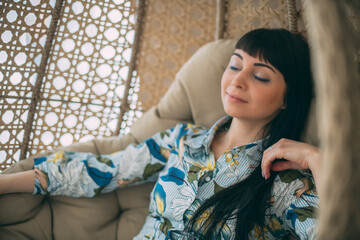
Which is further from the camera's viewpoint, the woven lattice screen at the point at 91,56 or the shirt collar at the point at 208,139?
the woven lattice screen at the point at 91,56

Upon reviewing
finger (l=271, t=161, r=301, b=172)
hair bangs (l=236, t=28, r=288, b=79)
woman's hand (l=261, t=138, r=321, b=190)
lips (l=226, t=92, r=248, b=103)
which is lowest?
finger (l=271, t=161, r=301, b=172)

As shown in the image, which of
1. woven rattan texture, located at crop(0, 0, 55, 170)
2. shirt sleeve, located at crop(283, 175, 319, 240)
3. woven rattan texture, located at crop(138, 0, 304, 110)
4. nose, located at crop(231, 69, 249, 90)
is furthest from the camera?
woven rattan texture, located at crop(138, 0, 304, 110)

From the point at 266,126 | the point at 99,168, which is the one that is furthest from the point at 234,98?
the point at 99,168

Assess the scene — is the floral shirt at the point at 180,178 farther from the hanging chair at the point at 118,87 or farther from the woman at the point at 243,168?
the hanging chair at the point at 118,87

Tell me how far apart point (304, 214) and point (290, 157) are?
141 millimetres

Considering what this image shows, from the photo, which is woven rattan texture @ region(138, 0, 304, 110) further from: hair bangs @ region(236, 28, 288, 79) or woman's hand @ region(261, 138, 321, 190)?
woman's hand @ region(261, 138, 321, 190)

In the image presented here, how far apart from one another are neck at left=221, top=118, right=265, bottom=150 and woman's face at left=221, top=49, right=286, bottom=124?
59 millimetres

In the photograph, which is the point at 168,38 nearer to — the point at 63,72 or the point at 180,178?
the point at 63,72

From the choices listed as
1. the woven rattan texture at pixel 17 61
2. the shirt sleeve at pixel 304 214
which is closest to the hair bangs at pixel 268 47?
the shirt sleeve at pixel 304 214

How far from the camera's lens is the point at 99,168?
1.01 m

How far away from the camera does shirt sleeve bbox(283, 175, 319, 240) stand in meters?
0.69

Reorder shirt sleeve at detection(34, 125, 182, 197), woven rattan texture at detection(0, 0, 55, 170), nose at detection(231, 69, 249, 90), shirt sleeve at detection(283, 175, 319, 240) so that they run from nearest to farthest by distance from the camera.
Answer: shirt sleeve at detection(283, 175, 319, 240) → nose at detection(231, 69, 249, 90) → shirt sleeve at detection(34, 125, 182, 197) → woven rattan texture at detection(0, 0, 55, 170)

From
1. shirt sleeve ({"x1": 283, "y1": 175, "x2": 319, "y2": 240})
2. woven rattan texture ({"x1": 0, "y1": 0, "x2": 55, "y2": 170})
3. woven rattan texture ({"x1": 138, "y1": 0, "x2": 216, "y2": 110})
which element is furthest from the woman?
woven rattan texture ({"x1": 138, "y1": 0, "x2": 216, "y2": 110})

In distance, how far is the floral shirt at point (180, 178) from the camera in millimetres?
777
